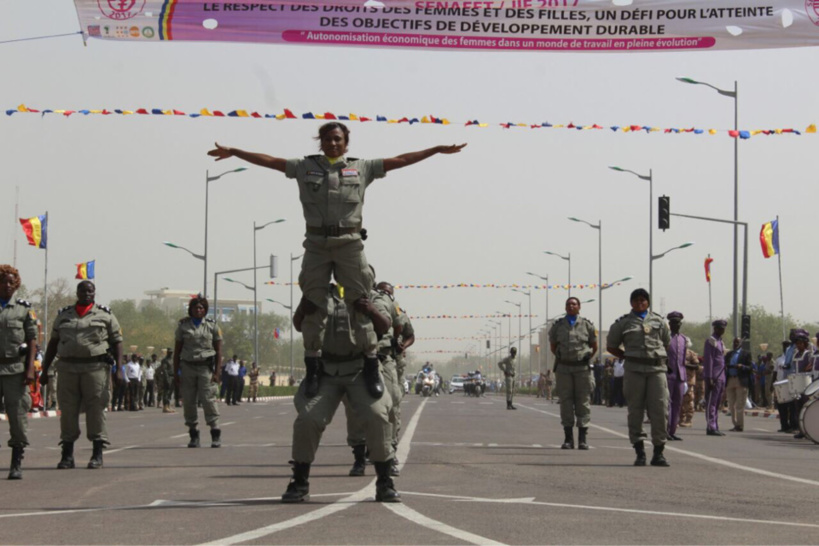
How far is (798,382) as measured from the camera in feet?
75.9

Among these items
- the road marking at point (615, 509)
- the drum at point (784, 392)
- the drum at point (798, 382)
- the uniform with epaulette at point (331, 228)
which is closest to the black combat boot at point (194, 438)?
the road marking at point (615, 509)

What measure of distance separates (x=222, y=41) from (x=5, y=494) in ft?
26.3

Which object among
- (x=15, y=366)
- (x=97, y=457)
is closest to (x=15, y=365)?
(x=15, y=366)

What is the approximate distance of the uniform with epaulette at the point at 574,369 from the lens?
58.0 feet

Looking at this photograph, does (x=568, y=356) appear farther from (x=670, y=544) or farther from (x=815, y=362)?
(x=670, y=544)

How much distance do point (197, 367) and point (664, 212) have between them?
95.5 ft

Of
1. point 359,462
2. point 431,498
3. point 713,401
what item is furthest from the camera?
point 713,401

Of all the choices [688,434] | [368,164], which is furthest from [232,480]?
[688,434]

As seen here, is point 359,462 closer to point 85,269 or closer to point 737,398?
point 737,398

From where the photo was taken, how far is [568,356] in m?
17.7

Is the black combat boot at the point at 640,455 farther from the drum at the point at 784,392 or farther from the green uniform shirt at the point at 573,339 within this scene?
the drum at the point at 784,392

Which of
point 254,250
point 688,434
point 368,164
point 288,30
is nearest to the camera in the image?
point 368,164

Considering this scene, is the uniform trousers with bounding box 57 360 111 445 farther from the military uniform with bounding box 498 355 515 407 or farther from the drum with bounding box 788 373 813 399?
the military uniform with bounding box 498 355 515 407

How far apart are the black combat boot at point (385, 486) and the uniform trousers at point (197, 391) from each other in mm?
8262
